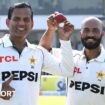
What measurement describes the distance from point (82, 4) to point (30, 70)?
49.2ft

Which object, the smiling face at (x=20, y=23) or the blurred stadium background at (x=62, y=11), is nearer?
the smiling face at (x=20, y=23)

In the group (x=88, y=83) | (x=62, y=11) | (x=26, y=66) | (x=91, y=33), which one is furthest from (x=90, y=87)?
(x=62, y=11)

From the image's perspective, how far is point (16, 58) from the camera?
3.43 metres

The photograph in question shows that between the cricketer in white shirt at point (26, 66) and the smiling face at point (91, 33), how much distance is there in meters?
0.26

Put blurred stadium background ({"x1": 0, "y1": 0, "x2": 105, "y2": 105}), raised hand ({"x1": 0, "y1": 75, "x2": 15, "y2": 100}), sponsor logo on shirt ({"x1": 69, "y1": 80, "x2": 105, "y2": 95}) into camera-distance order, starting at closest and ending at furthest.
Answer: raised hand ({"x1": 0, "y1": 75, "x2": 15, "y2": 100}) → sponsor logo on shirt ({"x1": 69, "y1": 80, "x2": 105, "y2": 95}) → blurred stadium background ({"x1": 0, "y1": 0, "x2": 105, "y2": 105})

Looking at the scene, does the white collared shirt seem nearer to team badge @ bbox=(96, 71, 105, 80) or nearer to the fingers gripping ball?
team badge @ bbox=(96, 71, 105, 80)

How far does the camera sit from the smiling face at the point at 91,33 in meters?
3.66

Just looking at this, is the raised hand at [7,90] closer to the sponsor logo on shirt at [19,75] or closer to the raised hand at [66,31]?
the sponsor logo on shirt at [19,75]

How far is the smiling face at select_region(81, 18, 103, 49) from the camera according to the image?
3.66 metres

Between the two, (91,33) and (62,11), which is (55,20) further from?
(62,11)

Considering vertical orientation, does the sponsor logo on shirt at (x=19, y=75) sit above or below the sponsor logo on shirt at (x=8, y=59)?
below

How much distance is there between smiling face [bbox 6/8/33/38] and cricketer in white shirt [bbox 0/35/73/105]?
103 millimetres

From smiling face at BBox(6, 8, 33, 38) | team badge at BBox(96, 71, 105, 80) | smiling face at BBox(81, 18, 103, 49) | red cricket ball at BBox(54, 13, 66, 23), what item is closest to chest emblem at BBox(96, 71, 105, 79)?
team badge at BBox(96, 71, 105, 80)

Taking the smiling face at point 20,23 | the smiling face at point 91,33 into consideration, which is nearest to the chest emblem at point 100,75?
the smiling face at point 91,33
